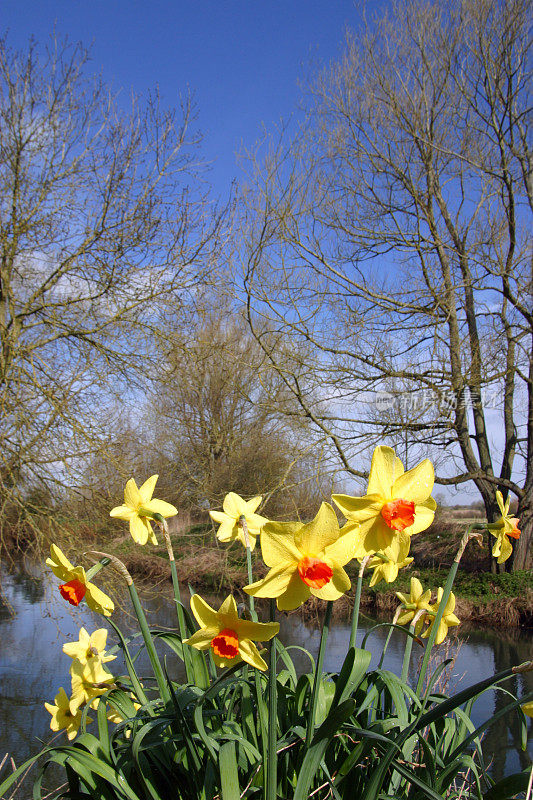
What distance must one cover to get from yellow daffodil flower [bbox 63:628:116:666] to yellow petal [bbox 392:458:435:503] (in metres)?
0.88

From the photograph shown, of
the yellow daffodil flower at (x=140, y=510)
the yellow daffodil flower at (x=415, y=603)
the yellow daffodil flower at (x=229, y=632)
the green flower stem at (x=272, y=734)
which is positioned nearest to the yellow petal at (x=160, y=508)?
the yellow daffodil flower at (x=140, y=510)

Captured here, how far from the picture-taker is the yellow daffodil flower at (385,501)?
984 millimetres

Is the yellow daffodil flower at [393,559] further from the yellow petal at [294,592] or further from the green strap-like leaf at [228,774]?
the green strap-like leaf at [228,774]

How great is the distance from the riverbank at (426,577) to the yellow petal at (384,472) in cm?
577

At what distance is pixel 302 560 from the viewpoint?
91cm

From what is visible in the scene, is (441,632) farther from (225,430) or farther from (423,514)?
(225,430)

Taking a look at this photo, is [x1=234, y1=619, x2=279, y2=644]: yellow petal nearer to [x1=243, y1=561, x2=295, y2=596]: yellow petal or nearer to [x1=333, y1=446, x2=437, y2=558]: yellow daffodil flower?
[x1=243, y1=561, x2=295, y2=596]: yellow petal

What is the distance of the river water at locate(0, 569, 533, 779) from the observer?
15.5ft

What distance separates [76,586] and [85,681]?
1.30 ft

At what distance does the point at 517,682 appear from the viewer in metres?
6.06

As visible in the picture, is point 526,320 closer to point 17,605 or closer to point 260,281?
point 260,281

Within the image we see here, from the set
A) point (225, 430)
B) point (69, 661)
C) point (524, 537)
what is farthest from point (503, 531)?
point (225, 430)

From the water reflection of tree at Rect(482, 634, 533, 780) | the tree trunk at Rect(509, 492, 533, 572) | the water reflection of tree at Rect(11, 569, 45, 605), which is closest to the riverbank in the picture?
the tree trunk at Rect(509, 492, 533, 572)

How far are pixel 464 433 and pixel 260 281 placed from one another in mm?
4096
